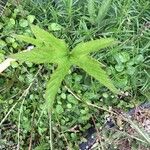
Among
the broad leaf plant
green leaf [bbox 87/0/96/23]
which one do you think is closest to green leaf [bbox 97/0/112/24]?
green leaf [bbox 87/0/96/23]

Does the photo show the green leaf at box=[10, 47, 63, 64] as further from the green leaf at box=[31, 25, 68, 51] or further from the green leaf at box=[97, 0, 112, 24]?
the green leaf at box=[97, 0, 112, 24]

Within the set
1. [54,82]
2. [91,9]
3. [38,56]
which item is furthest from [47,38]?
[91,9]

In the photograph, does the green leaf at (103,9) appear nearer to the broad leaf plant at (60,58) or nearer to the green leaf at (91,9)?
the green leaf at (91,9)

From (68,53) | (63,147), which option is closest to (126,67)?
(68,53)

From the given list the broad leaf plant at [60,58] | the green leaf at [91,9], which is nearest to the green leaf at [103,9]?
the green leaf at [91,9]

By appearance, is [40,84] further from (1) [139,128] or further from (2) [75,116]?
(1) [139,128]

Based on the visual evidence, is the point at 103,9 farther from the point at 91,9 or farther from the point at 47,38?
the point at 47,38
